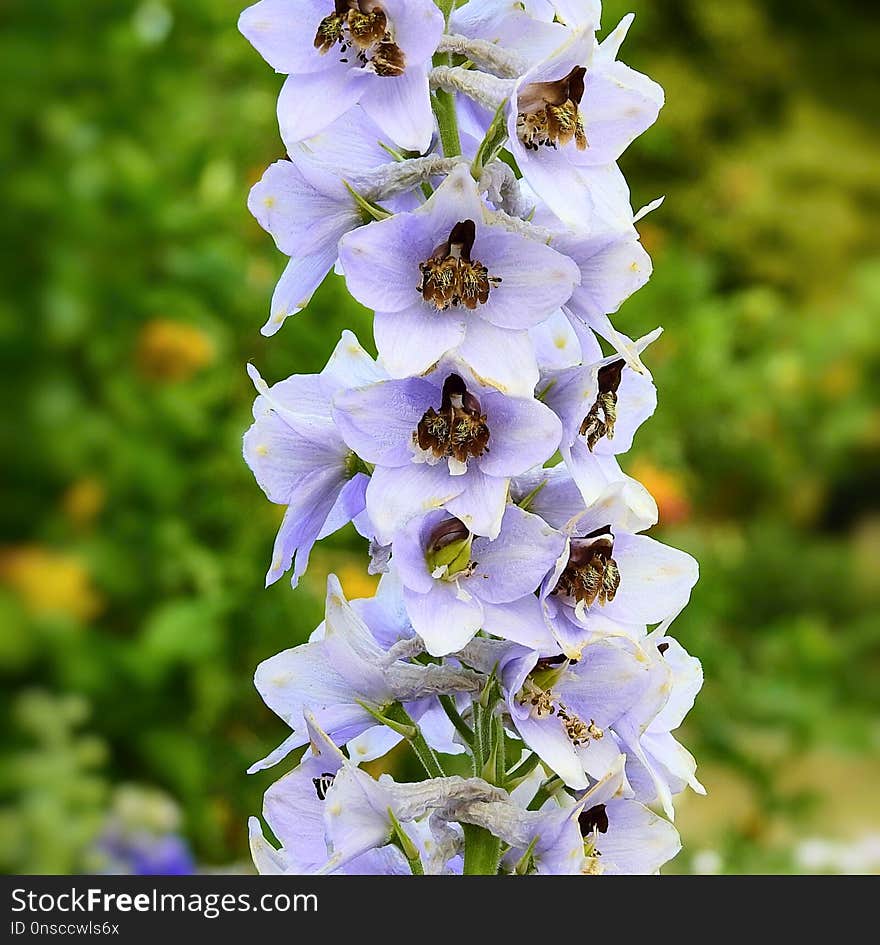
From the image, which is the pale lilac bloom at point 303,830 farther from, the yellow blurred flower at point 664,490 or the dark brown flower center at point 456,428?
the yellow blurred flower at point 664,490

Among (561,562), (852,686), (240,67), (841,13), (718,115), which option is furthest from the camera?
(841,13)

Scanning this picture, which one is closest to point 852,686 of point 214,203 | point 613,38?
point 214,203

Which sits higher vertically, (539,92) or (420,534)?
(539,92)

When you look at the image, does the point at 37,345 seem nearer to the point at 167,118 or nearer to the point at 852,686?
the point at 167,118

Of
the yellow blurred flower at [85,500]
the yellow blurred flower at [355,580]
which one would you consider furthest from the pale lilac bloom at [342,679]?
the yellow blurred flower at [85,500]

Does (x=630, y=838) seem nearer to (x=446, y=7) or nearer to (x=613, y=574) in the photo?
(x=613, y=574)

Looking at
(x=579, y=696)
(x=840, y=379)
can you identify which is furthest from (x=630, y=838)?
(x=840, y=379)

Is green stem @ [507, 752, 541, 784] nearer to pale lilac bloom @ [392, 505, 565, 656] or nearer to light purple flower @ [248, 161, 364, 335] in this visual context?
pale lilac bloom @ [392, 505, 565, 656]
